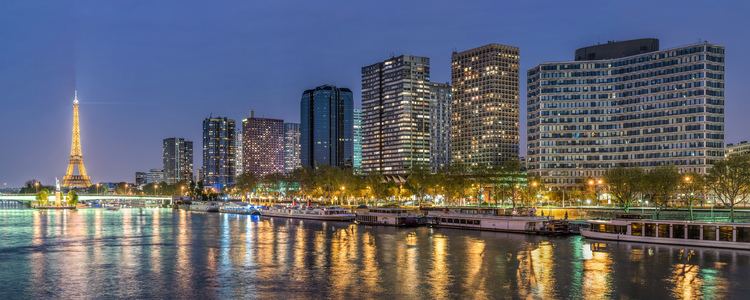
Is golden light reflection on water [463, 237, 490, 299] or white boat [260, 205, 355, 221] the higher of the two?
golden light reflection on water [463, 237, 490, 299]

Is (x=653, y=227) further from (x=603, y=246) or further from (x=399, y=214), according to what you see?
(x=399, y=214)

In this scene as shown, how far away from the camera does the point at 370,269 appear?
206 ft

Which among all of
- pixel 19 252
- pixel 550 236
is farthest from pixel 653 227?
pixel 19 252

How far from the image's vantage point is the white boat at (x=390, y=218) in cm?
12862

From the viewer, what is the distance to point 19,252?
81.6m

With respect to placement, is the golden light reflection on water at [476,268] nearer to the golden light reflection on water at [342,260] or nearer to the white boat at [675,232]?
the golden light reflection on water at [342,260]

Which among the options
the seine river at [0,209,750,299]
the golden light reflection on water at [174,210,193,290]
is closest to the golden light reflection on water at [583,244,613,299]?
the seine river at [0,209,750,299]

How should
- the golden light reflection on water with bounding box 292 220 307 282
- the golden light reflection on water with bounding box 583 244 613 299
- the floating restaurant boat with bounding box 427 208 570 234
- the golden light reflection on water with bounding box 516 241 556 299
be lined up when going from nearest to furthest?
the golden light reflection on water with bounding box 583 244 613 299 → the golden light reflection on water with bounding box 516 241 556 299 → the golden light reflection on water with bounding box 292 220 307 282 → the floating restaurant boat with bounding box 427 208 570 234

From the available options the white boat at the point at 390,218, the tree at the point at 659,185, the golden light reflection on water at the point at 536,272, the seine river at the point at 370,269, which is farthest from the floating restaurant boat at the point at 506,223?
the tree at the point at 659,185

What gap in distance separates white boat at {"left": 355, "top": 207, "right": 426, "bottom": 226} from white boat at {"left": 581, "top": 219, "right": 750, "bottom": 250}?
1647 inches

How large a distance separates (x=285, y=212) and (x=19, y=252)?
94.8 metres

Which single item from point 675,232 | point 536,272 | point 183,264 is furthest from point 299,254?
point 675,232

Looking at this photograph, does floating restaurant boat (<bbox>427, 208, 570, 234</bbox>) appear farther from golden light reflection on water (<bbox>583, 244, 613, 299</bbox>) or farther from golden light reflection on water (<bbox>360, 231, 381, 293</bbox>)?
golden light reflection on water (<bbox>583, 244, 613, 299</bbox>)

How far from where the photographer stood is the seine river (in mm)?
50844
